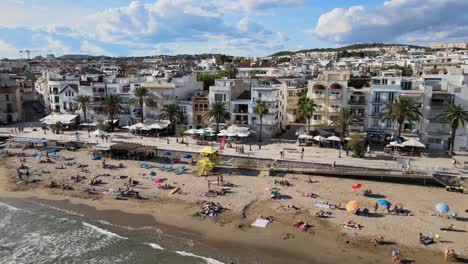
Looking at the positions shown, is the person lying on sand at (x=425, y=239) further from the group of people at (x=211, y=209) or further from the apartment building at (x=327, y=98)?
the apartment building at (x=327, y=98)

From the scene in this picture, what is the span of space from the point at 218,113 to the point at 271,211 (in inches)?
1232

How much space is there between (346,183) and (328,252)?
19199 millimetres

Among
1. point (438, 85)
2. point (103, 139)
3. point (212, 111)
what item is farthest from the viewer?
point (103, 139)

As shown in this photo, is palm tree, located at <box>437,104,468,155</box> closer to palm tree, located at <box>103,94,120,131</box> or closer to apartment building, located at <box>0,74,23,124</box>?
palm tree, located at <box>103,94,120,131</box>

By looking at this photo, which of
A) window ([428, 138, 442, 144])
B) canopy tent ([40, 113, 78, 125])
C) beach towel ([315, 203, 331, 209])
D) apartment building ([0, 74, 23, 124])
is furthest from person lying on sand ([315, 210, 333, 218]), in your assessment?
apartment building ([0, 74, 23, 124])

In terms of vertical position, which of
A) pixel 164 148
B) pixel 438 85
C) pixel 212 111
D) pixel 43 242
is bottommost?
pixel 43 242

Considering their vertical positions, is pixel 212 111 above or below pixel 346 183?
above

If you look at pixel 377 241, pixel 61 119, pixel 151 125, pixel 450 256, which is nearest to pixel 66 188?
pixel 151 125

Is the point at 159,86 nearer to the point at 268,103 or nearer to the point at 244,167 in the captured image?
the point at 268,103

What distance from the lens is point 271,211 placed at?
138ft

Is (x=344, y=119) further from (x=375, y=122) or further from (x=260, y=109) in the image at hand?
(x=260, y=109)

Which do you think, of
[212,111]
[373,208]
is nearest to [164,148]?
[212,111]

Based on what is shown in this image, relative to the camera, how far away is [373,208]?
42219mm

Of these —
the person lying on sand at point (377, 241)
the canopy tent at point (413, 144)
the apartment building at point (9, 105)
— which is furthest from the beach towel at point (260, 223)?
the apartment building at point (9, 105)
